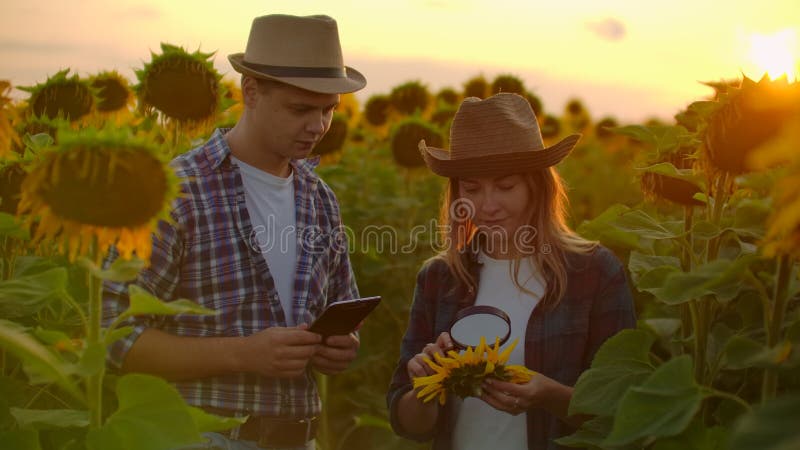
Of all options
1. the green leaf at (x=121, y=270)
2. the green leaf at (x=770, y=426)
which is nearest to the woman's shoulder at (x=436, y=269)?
the green leaf at (x=121, y=270)

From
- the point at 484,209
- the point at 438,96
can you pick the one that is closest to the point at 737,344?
the point at 484,209

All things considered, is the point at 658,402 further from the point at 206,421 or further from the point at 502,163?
the point at 502,163

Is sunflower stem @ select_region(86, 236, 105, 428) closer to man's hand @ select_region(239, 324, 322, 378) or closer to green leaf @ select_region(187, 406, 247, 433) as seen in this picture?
green leaf @ select_region(187, 406, 247, 433)

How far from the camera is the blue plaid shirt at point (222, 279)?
2848 millimetres

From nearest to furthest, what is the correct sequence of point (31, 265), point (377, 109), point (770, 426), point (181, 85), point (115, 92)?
1. point (770, 426)
2. point (31, 265)
3. point (181, 85)
4. point (115, 92)
5. point (377, 109)

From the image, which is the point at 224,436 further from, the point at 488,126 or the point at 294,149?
the point at 488,126

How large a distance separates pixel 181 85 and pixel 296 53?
24.3 inches

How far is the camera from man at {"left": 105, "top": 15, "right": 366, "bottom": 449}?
2.72 metres

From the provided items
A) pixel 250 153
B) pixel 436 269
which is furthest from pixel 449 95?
pixel 436 269

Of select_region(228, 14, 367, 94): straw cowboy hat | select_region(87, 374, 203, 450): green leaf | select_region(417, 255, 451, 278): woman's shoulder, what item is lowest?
select_region(87, 374, 203, 450): green leaf

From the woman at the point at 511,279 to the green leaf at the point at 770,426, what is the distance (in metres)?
1.23

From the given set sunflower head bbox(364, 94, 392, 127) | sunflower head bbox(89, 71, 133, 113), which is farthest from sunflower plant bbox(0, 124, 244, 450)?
sunflower head bbox(364, 94, 392, 127)

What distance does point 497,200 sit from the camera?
2.75 meters

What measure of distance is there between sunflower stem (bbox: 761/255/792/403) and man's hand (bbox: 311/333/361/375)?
1.39 meters
